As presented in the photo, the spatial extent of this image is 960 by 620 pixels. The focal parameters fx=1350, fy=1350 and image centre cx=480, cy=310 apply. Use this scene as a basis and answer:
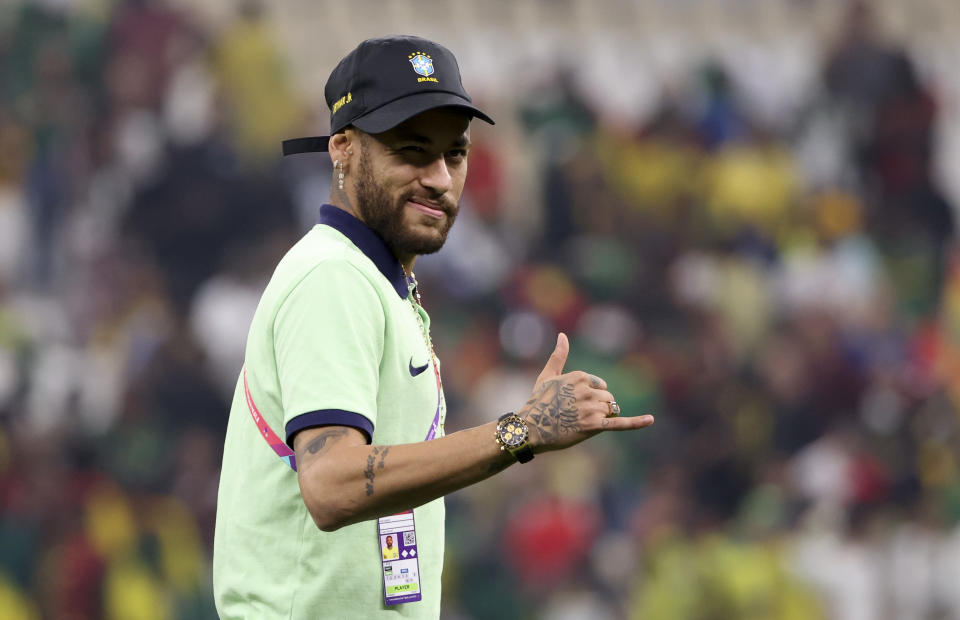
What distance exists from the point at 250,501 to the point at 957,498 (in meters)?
6.91

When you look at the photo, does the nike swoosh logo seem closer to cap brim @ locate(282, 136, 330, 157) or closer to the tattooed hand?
the tattooed hand

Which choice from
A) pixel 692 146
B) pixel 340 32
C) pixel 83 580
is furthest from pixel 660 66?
pixel 83 580

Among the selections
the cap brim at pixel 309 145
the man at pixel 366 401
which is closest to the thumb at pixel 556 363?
the man at pixel 366 401

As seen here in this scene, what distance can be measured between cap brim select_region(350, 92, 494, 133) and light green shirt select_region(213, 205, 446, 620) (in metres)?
0.22

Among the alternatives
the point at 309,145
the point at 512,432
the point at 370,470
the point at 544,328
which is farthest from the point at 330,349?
the point at 544,328

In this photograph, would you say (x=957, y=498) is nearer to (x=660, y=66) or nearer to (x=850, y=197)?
(x=850, y=197)

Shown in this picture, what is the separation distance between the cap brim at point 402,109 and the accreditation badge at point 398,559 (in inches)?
27.7

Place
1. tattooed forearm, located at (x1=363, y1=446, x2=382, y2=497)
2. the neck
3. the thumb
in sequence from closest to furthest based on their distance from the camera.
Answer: tattooed forearm, located at (x1=363, y1=446, x2=382, y2=497) < the thumb < the neck

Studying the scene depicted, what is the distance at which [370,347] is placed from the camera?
2.28m

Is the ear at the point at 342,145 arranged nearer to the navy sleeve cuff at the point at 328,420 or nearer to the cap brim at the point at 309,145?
the cap brim at the point at 309,145

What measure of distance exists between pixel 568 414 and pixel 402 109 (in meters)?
0.68

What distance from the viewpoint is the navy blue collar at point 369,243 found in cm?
253

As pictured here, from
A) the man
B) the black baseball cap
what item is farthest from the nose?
the black baseball cap

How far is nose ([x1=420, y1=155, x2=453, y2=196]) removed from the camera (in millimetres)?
2531
